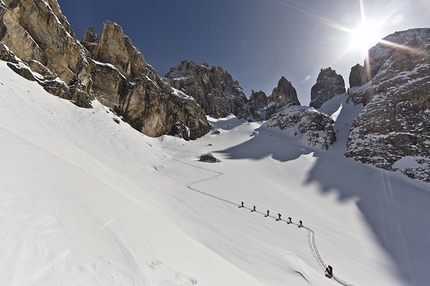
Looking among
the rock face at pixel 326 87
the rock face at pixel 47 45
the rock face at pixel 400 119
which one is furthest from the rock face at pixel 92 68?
the rock face at pixel 326 87

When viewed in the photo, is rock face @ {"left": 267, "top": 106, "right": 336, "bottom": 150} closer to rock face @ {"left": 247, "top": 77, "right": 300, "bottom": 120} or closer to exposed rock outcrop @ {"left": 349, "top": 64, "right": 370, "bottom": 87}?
rock face @ {"left": 247, "top": 77, "right": 300, "bottom": 120}

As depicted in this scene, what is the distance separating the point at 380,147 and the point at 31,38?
64734mm

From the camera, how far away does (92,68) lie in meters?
37.7

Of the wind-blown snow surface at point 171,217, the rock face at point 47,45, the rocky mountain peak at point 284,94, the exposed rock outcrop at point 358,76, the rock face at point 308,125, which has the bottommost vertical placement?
the wind-blown snow surface at point 171,217

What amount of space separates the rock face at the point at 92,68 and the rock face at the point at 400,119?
42.6m

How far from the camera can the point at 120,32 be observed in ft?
146

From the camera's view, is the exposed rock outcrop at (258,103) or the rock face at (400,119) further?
the exposed rock outcrop at (258,103)

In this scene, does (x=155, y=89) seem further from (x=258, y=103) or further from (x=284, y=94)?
(x=284, y=94)

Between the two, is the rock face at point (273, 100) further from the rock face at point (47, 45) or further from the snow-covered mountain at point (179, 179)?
the rock face at point (47, 45)

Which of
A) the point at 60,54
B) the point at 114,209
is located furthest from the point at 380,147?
the point at 60,54

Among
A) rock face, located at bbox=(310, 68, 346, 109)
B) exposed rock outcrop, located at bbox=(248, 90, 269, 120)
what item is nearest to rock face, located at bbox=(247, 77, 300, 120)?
exposed rock outcrop, located at bbox=(248, 90, 269, 120)

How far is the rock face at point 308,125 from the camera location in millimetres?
53219

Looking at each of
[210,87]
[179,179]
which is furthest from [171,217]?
[210,87]

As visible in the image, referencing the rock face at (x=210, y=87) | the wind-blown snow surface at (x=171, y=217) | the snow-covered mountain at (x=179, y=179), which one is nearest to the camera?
the wind-blown snow surface at (x=171, y=217)
